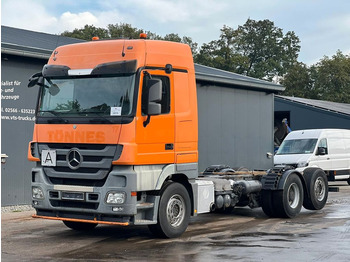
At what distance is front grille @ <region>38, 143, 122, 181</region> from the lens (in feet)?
31.0

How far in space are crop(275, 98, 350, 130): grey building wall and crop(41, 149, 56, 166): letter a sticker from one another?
30145mm

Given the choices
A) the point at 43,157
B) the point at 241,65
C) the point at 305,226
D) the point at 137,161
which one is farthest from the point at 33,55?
the point at 241,65

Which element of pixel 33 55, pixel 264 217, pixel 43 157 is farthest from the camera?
pixel 33 55

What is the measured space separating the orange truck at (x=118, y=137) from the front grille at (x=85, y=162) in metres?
0.02

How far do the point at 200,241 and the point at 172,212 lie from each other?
69 cm

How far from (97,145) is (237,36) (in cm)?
6650

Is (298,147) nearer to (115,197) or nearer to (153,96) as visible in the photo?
(153,96)

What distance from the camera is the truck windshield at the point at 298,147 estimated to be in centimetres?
2254

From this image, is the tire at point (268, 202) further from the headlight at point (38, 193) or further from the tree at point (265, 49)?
the tree at point (265, 49)

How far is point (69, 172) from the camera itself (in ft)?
32.1

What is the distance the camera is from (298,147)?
2286 cm

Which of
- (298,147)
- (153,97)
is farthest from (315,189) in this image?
(298,147)

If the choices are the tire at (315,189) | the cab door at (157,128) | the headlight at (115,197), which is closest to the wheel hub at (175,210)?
the cab door at (157,128)

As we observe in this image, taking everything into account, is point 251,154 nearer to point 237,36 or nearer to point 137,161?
point 137,161
